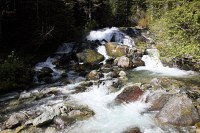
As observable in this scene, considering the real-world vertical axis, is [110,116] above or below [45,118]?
below

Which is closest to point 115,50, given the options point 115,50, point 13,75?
point 115,50

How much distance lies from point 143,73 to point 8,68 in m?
10.6

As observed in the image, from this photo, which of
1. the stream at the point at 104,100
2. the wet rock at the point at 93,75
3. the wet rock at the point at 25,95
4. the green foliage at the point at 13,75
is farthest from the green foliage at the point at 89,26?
the wet rock at the point at 25,95

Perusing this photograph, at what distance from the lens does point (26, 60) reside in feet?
75.3

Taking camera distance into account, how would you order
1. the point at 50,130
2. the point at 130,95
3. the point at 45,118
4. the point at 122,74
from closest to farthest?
1. the point at 50,130
2. the point at 45,118
3. the point at 130,95
4. the point at 122,74

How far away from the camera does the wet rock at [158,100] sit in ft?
47.6

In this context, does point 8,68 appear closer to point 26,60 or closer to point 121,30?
point 26,60

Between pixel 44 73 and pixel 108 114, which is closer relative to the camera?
pixel 108 114

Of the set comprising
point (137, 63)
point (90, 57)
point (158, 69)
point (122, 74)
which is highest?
point (90, 57)

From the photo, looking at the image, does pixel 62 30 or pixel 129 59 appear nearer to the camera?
pixel 129 59

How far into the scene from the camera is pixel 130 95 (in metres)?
16.0

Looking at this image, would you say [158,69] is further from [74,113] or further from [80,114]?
[74,113]

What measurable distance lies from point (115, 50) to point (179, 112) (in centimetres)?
1578

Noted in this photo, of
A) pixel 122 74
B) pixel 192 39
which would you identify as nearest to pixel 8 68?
pixel 122 74
